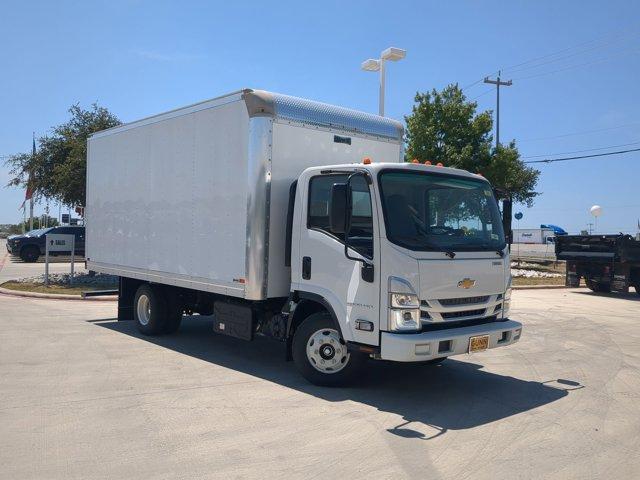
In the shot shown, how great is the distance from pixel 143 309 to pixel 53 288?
25.7 feet

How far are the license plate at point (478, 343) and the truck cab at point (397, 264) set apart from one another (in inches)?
0.5

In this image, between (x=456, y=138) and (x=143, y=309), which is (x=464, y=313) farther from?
(x=456, y=138)

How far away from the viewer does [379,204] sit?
619 cm

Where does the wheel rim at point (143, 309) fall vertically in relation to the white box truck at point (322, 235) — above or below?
below

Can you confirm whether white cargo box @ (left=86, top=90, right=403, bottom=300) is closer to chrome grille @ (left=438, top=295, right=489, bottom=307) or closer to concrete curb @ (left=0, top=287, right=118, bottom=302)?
chrome grille @ (left=438, top=295, right=489, bottom=307)

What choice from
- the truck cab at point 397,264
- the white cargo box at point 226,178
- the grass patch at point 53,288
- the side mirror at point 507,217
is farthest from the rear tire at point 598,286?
the grass patch at point 53,288

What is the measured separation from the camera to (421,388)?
7.10m

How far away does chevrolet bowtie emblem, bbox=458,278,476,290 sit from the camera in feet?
20.8

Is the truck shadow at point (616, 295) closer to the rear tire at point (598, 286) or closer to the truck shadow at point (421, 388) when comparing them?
the rear tire at point (598, 286)

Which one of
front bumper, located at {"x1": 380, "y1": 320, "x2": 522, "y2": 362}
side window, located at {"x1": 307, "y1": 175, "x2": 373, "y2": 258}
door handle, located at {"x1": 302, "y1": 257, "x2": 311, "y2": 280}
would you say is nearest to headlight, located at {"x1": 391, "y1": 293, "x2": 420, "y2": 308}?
front bumper, located at {"x1": 380, "y1": 320, "x2": 522, "y2": 362}

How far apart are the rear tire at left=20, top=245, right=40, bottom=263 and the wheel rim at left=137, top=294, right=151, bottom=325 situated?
2155cm

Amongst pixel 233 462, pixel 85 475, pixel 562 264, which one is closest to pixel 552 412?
pixel 233 462

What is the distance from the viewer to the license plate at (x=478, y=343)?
6.32 meters

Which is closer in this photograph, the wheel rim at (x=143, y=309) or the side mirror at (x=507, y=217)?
the side mirror at (x=507, y=217)
